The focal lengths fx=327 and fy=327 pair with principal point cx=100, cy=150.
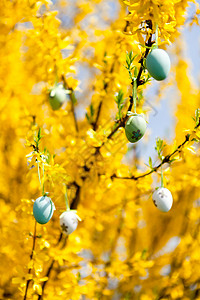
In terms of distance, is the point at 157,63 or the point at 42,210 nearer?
the point at 157,63

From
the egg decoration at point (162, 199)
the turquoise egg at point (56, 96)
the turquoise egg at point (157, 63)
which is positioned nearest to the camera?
the turquoise egg at point (157, 63)

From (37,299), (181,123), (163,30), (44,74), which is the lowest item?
(37,299)

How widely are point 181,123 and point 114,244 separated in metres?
1.34

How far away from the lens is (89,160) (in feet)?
5.94

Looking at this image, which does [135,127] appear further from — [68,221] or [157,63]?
[68,221]

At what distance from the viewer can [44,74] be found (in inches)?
76.4

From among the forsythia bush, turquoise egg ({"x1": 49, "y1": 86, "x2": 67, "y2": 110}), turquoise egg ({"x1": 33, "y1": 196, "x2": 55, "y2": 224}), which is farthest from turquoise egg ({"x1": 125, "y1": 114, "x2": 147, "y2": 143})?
turquoise egg ({"x1": 49, "y1": 86, "x2": 67, "y2": 110})

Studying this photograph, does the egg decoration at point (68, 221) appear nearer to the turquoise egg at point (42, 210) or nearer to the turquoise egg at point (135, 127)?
the turquoise egg at point (42, 210)

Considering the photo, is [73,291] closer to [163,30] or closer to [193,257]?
[193,257]

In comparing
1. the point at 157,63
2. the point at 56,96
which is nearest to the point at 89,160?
the point at 56,96

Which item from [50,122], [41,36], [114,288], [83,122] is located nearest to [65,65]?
[41,36]

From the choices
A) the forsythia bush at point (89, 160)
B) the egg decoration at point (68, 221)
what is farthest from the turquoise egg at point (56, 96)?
the egg decoration at point (68, 221)

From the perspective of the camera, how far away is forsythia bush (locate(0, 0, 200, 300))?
1.32 meters

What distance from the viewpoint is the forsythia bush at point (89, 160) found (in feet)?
4.33
